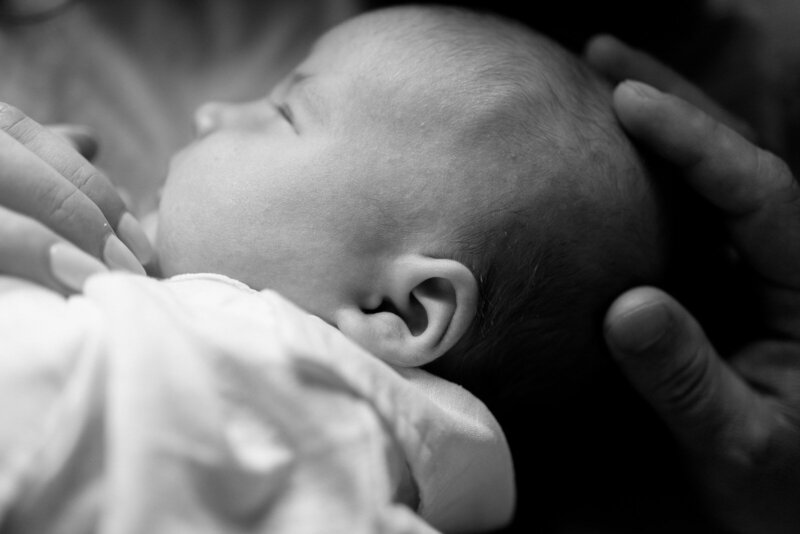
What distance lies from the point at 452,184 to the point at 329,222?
0.15 meters

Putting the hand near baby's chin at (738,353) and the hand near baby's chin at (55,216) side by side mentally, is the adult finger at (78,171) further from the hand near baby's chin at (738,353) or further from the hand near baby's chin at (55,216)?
the hand near baby's chin at (738,353)

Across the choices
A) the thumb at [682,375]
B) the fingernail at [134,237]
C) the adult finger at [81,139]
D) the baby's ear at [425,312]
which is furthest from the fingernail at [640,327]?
the adult finger at [81,139]

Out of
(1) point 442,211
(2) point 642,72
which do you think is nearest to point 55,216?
(1) point 442,211

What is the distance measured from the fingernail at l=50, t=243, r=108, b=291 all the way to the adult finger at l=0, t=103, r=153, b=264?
102mm

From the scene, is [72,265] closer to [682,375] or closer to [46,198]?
[46,198]

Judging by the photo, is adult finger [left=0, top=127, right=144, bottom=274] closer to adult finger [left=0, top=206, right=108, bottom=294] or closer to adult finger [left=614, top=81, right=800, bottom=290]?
adult finger [left=0, top=206, right=108, bottom=294]

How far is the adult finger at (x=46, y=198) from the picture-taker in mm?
752

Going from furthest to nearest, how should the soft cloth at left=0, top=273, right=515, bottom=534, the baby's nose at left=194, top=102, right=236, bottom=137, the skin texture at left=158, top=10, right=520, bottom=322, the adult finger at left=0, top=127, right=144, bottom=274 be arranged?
→ 1. the baby's nose at left=194, top=102, right=236, bottom=137
2. the skin texture at left=158, top=10, right=520, bottom=322
3. the adult finger at left=0, top=127, right=144, bottom=274
4. the soft cloth at left=0, top=273, right=515, bottom=534

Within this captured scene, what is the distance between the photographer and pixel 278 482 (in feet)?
2.25

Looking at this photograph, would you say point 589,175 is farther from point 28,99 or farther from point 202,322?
point 28,99

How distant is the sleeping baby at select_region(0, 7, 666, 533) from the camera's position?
2.11ft

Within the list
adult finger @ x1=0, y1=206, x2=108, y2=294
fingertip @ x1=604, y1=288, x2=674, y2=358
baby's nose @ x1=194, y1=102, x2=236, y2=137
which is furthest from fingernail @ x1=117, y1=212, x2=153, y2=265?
fingertip @ x1=604, y1=288, x2=674, y2=358

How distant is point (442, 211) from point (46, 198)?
42 cm

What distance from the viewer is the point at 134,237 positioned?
0.85 m
